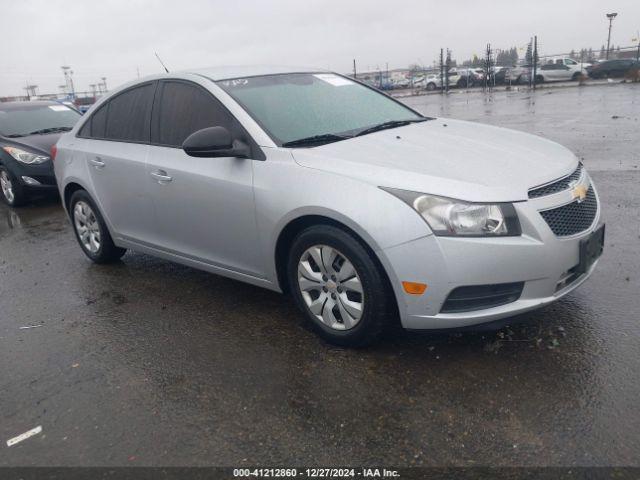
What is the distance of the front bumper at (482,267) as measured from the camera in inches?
111

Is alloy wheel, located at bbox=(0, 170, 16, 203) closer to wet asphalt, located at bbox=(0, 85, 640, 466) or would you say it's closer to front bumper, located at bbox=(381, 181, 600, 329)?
wet asphalt, located at bbox=(0, 85, 640, 466)

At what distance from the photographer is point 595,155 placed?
28.7 feet

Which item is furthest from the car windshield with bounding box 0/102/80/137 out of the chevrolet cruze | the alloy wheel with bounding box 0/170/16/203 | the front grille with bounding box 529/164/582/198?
the front grille with bounding box 529/164/582/198

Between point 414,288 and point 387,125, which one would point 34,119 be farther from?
point 414,288

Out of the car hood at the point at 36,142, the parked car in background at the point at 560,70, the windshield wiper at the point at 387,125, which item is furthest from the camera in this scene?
the parked car in background at the point at 560,70

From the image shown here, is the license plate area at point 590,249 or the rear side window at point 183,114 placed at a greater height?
A: the rear side window at point 183,114

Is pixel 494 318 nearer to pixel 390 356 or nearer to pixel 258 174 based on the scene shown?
pixel 390 356

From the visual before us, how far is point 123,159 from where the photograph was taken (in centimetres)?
452

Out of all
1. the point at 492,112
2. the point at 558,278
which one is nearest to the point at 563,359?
the point at 558,278

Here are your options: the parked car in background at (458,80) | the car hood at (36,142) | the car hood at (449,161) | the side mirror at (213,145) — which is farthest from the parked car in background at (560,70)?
the side mirror at (213,145)

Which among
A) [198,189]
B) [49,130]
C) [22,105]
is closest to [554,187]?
[198,189]

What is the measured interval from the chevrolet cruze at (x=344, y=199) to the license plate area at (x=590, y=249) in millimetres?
13

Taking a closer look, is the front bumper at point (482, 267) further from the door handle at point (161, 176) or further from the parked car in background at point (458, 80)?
the parked car in background at point (458, 80)

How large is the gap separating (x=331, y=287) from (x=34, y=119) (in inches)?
329
